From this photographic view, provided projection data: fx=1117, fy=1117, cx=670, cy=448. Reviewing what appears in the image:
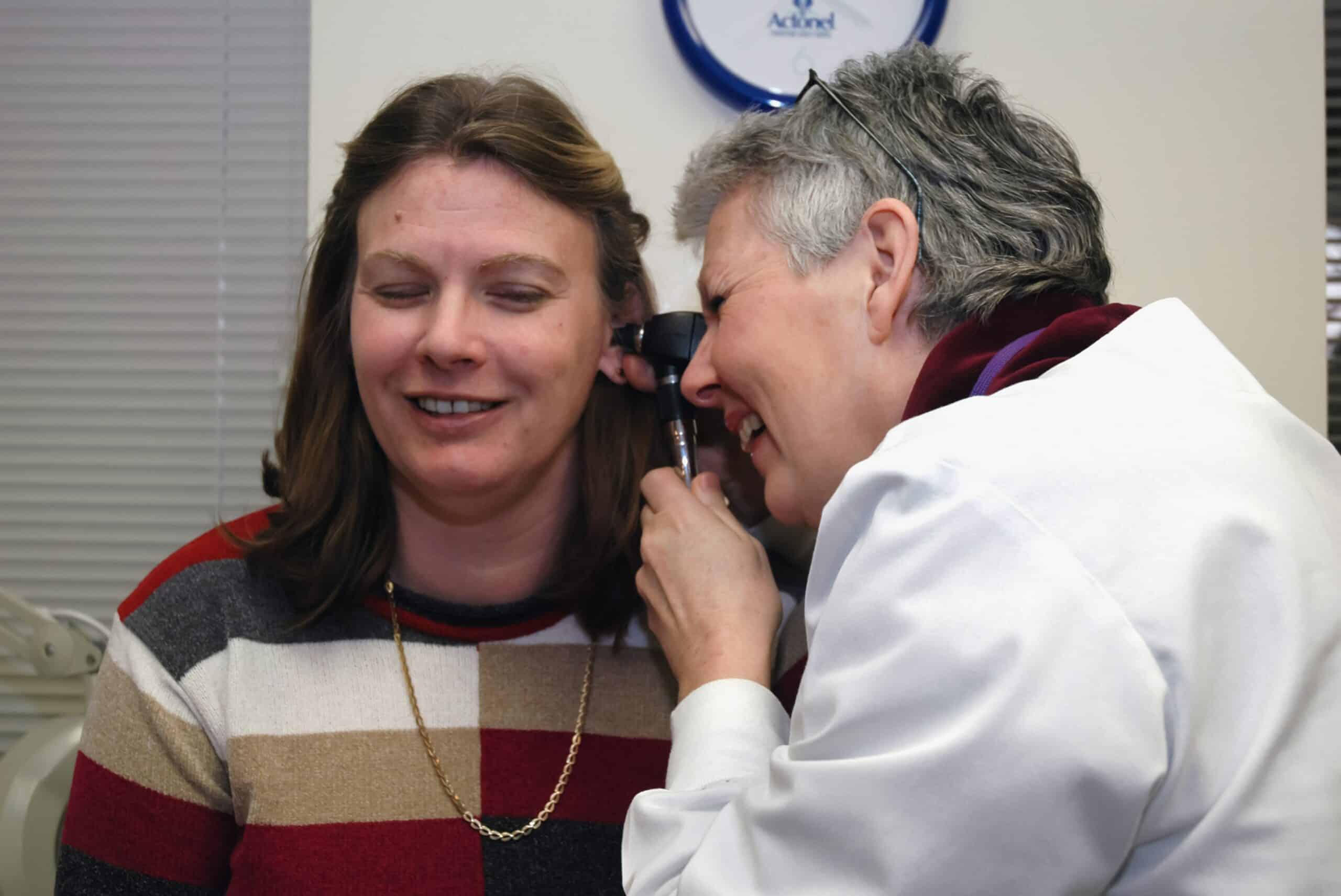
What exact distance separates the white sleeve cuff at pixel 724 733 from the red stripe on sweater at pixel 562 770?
29 centimetres

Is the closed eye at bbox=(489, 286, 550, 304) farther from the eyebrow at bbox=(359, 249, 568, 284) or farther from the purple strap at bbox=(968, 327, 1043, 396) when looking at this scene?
the purple strap at bbox=(968, 327, 1043, 396)

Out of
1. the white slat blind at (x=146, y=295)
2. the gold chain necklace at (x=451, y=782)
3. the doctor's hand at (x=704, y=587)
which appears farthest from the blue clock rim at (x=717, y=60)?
the white slat blind at (x=146, y=295)

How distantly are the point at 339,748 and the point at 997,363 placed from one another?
89 centimetres

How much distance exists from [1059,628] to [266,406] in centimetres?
197

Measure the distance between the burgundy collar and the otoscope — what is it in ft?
1.54

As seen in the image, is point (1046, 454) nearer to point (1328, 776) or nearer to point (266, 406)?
point (1328, 776)

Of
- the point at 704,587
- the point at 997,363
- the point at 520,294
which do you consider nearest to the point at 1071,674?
the point at 997,363

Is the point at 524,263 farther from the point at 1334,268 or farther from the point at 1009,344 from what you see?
the point at 1334,268

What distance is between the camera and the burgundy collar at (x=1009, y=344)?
99cm

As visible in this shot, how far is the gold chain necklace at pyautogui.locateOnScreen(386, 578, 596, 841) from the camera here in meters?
1.34

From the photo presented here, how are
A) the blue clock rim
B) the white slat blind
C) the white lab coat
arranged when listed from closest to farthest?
the white lab coat
the blue clock rim
the white slat blind

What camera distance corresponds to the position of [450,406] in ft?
4.61

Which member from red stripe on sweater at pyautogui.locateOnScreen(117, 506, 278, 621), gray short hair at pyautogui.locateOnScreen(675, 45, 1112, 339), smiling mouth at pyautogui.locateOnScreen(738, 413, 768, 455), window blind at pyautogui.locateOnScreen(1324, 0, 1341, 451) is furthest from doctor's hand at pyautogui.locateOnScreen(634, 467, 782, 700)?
window blind at pyautogui.locateOnScreen(1324, 0, 1341, 451)

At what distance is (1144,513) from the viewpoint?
2.49 feet
